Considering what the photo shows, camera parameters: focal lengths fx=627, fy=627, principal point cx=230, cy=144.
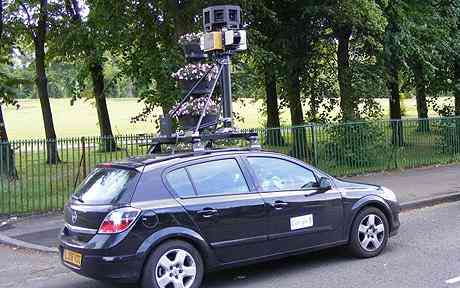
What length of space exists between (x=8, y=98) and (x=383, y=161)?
11110 millimetres

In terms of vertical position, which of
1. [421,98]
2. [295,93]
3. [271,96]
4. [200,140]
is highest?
[271,96]

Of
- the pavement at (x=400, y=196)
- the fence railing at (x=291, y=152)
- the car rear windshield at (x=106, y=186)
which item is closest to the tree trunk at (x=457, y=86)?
the fence railing at (x=291, y=152)

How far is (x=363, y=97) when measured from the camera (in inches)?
741

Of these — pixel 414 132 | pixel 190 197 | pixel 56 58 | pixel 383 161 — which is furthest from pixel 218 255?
pixel 56 58

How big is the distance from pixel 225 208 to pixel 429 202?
6570 millimetres

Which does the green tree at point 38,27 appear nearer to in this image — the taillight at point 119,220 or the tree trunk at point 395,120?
the tree trunk at point 395,120

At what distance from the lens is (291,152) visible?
1475cm

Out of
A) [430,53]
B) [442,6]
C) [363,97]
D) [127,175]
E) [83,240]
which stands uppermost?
[442,6]

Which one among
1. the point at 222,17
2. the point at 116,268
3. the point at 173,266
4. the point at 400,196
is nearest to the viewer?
the point at 116,268

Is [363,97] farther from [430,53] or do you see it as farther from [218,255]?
[218,255]

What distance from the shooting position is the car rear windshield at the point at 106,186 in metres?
6.36

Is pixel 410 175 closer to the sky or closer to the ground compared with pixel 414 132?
closer to the ground

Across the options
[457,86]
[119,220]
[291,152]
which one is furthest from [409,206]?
[457,86]

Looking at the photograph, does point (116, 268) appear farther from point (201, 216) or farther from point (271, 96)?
point (271, 96)
